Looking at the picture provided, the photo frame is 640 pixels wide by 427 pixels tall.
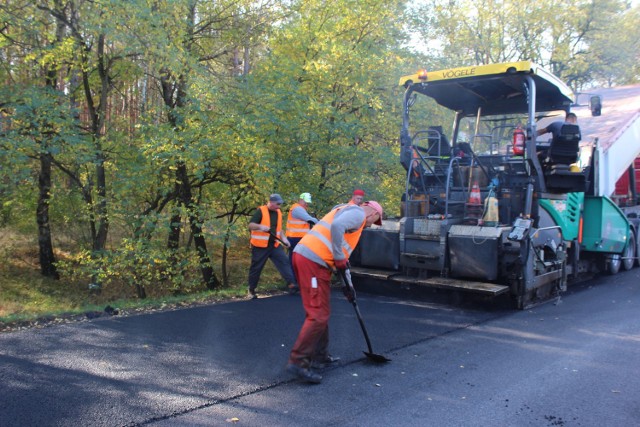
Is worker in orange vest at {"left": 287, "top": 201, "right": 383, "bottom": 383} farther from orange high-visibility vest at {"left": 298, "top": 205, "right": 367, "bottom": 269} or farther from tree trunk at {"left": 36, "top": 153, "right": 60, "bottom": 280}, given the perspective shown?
tree trunk at {"left": 36, "top": 153, "right": 60, "bottom": 280}

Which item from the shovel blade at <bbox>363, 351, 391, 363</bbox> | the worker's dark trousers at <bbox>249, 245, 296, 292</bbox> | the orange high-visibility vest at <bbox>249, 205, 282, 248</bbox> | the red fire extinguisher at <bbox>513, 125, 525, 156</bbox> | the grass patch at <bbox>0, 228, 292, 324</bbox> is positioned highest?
the red fire extinguisher at <bbox>513, 125, 525, 156</bbox>

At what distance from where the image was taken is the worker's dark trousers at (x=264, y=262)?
25.8 ft

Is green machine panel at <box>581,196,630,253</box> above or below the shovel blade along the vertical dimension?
above

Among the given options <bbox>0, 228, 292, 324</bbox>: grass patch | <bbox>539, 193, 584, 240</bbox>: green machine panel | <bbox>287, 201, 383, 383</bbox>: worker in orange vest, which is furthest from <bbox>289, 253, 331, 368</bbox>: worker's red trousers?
<bbox>539, 193, 584, 240</bbox>: green machine panel

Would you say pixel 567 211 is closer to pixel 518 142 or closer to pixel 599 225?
pixel 599 225

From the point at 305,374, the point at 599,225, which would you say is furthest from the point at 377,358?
the point at 599,225

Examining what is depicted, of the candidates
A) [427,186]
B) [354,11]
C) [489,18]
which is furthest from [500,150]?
[489,18]

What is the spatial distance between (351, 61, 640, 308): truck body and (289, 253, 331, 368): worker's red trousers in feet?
9.65

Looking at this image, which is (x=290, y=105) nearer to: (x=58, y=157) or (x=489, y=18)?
(x=58, y=157)

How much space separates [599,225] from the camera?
8.98m

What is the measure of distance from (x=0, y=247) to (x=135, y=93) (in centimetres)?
598

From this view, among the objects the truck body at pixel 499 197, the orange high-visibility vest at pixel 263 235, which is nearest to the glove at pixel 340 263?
the truck body at pixel 499 197

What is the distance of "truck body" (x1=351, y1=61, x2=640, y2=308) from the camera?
7.03 m

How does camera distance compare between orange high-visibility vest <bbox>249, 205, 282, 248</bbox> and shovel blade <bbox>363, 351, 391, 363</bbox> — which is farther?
orange high-visibility vest <bbox>249, 205, 282, 248</bbox>
